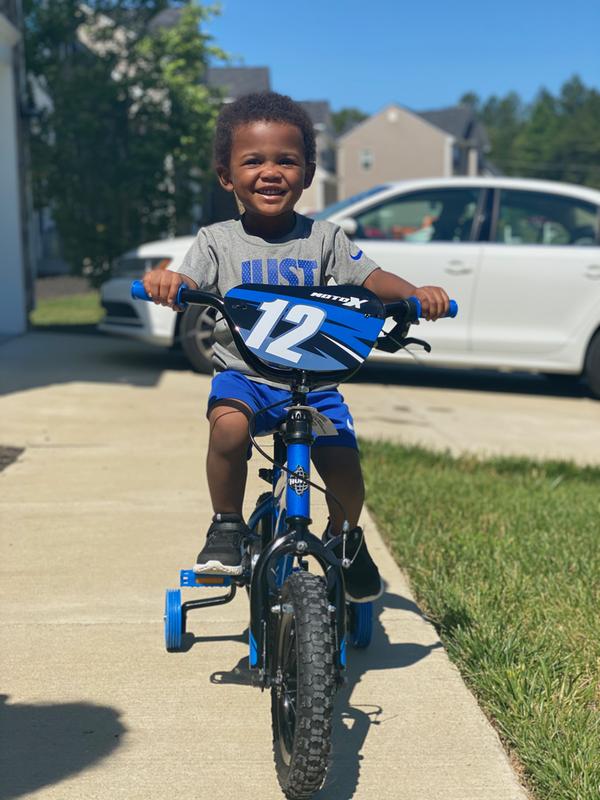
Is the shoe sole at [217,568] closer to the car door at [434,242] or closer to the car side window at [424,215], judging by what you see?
the car door at [434,242]

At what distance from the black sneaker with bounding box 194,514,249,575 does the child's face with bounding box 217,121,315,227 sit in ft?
2.80

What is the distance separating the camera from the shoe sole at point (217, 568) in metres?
2.95

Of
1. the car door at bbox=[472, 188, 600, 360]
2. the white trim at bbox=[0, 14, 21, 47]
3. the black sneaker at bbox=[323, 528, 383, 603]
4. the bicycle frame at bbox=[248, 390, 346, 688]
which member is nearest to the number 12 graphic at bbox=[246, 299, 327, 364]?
the bicycle frame at bbox=[248, 390, 346, 688]

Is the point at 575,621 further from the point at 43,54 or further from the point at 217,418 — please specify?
the point at 43,54

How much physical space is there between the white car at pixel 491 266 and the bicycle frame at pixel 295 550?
21.1 feet

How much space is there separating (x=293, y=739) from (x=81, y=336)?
9.75m

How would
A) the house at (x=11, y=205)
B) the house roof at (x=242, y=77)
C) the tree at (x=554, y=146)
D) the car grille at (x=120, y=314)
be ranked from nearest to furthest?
the car grille at (x=120, y=314), the house at (x=11, y=205), the house roof at (x=242, y=77), the tree at (x=554, y=146)

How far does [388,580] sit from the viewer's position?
167 inches

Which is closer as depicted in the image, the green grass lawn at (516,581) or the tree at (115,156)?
the green grass lawn at (516,581)

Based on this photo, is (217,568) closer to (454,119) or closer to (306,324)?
(306,324)

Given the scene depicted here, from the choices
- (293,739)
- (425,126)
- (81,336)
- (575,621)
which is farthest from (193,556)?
(425,126)

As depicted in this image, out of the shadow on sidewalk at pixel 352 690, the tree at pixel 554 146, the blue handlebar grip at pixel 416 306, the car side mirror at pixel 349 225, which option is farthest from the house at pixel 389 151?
the blue handlebar grip at pixel 416 306

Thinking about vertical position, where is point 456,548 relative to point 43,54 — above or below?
below

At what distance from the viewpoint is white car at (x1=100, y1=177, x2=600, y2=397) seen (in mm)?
8992
